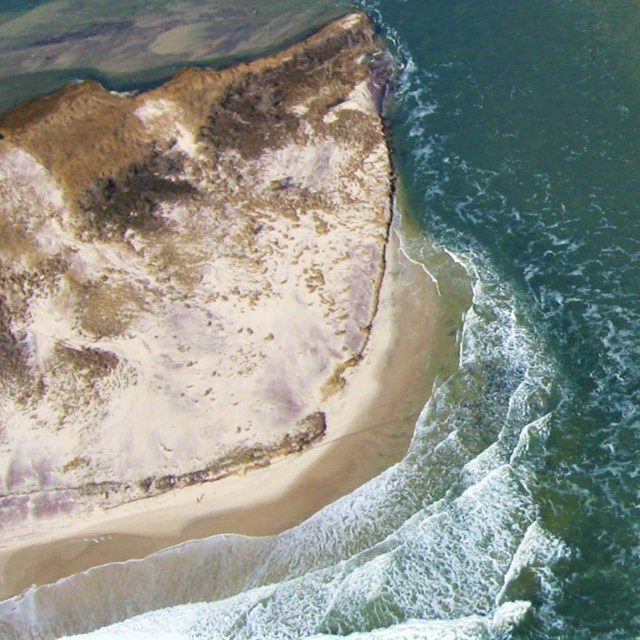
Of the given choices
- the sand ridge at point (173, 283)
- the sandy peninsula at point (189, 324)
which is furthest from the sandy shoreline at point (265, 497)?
the sand ridge at point (173, 283)

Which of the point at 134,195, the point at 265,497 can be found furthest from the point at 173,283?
the point at 265,497

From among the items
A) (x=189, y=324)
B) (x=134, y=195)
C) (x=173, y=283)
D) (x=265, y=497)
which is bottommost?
(x=265, y=497)

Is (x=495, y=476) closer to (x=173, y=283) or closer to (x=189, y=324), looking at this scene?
(x=189, y=324)

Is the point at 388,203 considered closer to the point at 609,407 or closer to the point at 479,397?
the point at 479,397

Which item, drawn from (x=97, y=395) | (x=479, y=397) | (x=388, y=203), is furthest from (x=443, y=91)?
(x=97, y=395)

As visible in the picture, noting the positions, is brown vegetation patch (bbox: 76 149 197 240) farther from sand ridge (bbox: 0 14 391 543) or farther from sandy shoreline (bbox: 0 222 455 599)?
sandy shoreline (bbox: 0 222 455 599)

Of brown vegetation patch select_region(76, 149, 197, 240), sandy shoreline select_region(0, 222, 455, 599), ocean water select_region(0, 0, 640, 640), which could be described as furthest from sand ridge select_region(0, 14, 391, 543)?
ocean water select_region(0, 0, 640, 640)
